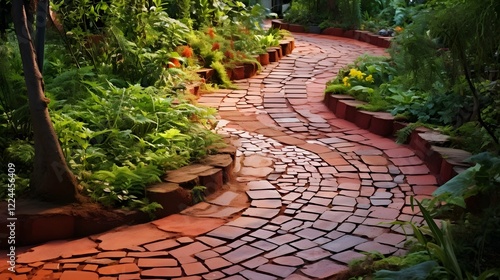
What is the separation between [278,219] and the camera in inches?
174

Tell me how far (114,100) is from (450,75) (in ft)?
8.32

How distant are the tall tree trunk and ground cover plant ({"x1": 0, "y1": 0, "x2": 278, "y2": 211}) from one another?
0.17 metres

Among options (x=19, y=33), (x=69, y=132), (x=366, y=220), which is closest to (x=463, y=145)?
(x=366, y=220)

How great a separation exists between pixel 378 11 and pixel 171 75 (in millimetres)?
6645

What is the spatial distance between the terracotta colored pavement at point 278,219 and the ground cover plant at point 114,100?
0.35 meters

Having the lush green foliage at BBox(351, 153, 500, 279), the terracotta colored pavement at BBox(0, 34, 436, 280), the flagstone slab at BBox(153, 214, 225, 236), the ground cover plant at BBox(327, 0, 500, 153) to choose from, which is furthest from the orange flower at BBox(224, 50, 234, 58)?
the lush green foliage at BBox(351, 153, 500, 279)

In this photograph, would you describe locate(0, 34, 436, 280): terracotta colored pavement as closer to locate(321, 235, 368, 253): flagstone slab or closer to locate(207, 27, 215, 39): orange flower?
locate(321, 235, 368, 253): flagstone slab

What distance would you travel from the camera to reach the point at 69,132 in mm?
4648

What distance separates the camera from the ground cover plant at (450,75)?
163 inches

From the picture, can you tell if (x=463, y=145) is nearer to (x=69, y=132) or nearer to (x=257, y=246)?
(x=257, y=246)

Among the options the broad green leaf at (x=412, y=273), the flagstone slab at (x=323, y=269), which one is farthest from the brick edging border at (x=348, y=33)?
the broad green leaf at (x=412, y=273)

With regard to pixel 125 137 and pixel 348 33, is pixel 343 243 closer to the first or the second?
pixel 125 137

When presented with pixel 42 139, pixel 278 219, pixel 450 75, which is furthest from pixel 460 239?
pixel 42 139

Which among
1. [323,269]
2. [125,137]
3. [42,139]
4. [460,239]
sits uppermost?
[42,139]
